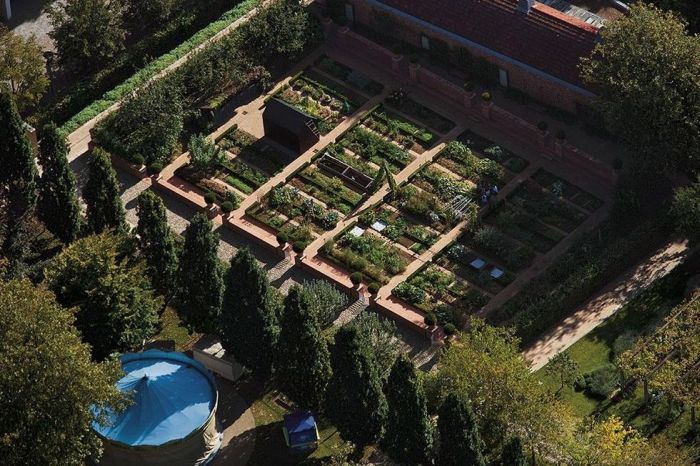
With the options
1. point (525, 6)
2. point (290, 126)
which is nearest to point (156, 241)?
point (290, 126)

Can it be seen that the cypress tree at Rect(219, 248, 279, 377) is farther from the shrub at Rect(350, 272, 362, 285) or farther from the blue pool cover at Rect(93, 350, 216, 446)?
the shrub at Rect(350, 272, 362, 285)

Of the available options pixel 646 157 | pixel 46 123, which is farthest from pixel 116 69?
pixel 646 157

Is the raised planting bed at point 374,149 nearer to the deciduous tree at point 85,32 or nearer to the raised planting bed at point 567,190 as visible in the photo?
the raised planting bed at point 567,190

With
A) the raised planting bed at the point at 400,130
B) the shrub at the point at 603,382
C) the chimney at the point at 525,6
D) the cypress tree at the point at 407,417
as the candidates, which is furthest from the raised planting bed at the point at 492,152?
the cypress tree at the point at 407,417

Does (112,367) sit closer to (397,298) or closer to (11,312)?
(11,312)

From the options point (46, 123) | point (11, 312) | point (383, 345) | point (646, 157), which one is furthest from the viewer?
point (46, 123)

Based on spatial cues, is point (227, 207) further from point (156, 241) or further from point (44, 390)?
point (44, 390)
